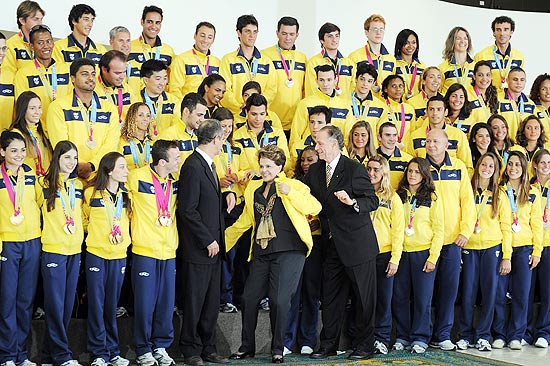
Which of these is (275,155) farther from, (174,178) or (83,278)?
(83,278)

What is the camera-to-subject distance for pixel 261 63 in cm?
849

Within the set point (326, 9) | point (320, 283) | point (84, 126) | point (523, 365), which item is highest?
point (326, 9)

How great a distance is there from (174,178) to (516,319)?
3203 mm

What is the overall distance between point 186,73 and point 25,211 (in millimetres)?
2374

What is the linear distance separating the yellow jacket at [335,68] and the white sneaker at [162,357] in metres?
2.95

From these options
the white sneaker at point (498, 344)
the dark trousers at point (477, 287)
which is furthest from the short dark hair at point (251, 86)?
the white sneaker at point (498, 344)

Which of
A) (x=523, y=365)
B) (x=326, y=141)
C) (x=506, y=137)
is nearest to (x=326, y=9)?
(x=506, y=137)

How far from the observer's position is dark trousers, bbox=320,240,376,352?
23.3 ft

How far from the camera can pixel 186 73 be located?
26.9ft

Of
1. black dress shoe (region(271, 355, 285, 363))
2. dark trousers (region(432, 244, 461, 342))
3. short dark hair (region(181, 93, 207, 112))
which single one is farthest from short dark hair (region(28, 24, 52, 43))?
dark trousers (region(432, 244, 461, 342))

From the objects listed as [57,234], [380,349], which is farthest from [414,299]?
[57,234]

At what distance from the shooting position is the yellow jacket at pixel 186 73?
816cm

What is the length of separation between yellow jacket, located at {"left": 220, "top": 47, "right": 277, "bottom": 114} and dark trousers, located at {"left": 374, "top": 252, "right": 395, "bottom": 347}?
1867 millimetres

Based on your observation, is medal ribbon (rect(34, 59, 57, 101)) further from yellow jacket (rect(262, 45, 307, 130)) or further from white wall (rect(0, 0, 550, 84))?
yellow jacket (rect(262, 45, 307, 130))
